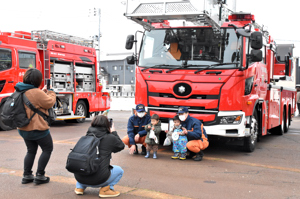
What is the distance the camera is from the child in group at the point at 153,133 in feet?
24.4

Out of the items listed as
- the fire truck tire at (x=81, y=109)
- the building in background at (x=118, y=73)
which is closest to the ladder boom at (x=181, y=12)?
the fire truck tire at (x=81, y=109)

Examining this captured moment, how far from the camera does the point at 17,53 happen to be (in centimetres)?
1248

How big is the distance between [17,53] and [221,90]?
814 centimetres

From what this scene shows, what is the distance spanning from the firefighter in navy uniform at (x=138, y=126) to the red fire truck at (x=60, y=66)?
615cm

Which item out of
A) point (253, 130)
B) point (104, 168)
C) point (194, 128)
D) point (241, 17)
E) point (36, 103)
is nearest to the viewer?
point (104, 168)

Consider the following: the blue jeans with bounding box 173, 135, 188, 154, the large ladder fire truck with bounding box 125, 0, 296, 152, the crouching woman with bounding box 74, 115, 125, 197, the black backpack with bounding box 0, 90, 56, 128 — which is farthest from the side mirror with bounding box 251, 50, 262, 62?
the black backpack with bounding box 0, 90, 56, 128

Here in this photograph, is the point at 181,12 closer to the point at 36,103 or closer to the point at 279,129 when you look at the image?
the point at 36,103

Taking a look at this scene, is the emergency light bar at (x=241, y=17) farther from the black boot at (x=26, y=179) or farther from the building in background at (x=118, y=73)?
the building in background at (x=118, y=73)

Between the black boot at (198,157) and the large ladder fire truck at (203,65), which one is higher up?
the large ladder fire truck at (203,65)

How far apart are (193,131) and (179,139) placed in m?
0.38

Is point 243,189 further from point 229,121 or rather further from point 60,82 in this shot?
point 60,82

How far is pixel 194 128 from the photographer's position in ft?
23.8

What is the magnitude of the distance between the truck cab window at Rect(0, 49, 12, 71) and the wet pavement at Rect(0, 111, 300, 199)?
399 centimetres

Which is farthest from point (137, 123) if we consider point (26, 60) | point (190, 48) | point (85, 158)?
point (26, 60)
